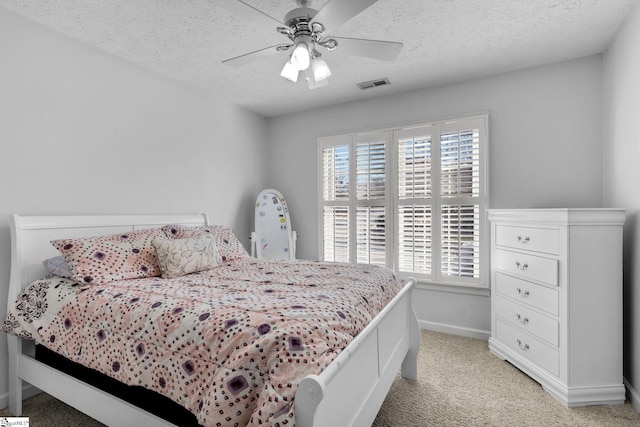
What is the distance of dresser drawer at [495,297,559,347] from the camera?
2180mm

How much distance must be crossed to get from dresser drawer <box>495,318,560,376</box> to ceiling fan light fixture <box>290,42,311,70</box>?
7.85ft

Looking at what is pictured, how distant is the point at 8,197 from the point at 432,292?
3.49m

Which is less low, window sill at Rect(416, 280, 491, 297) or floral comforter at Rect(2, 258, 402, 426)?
floral comforter at Rect(2, 258, 402, 426)

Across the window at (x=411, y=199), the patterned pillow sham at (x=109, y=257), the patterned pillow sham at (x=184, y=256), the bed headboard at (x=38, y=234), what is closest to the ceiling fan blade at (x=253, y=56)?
the patterned pillow sham at (x=184, y=256)

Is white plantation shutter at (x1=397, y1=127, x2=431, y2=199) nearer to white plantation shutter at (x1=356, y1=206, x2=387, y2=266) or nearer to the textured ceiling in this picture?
white plantation shutter at (x1=356, y1=206, x2=387, y2=266)

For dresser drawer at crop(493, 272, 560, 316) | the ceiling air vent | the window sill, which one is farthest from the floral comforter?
the ceiling air vent

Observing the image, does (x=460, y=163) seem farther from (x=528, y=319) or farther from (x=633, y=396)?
(x=633, y=396)

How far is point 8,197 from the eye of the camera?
6.81 feet

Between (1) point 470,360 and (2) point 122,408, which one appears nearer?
(2) point 122,408

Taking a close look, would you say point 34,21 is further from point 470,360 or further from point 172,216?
point 470,360

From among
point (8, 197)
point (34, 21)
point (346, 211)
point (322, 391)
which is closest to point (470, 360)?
point (346, 211)

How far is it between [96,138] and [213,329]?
210 cm

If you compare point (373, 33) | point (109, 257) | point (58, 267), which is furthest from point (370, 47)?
point (58, 267)

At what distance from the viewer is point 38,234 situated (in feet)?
6.89
